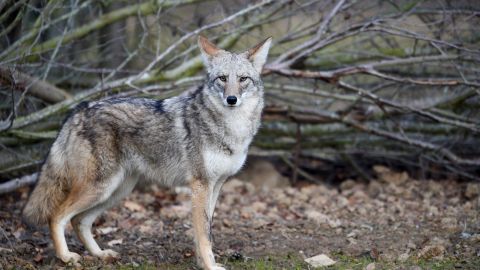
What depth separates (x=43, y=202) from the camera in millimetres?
6234

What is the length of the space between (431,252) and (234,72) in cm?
253

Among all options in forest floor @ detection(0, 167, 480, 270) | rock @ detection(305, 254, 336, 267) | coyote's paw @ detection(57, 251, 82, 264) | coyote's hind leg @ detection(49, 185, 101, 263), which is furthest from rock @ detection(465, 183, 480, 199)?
coyote's paw @ detection(57, 251, 82, 264)

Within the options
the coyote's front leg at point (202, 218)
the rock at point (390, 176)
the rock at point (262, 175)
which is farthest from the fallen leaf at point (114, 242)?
the rock at point (390, 176)

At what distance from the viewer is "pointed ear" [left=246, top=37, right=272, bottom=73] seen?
20.9 ft

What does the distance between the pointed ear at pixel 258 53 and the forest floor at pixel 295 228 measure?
192cm

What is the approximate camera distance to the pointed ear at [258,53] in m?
6.37

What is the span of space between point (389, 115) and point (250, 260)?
396cm

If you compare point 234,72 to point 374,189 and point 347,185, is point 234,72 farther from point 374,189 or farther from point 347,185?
point 347,185

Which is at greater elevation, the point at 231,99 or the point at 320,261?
the point at 231,99

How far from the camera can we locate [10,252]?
6246 millimetres

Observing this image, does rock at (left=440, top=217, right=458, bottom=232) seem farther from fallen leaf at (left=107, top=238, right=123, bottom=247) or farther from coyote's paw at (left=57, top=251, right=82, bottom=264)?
coyote's paw at (left=57, top=251, right=82, bottom=264)

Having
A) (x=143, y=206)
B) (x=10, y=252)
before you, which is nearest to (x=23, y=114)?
(x=143, y=206)

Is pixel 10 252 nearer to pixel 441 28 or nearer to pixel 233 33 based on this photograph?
pixel 233 33

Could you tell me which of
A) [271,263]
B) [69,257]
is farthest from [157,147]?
[271,263]
